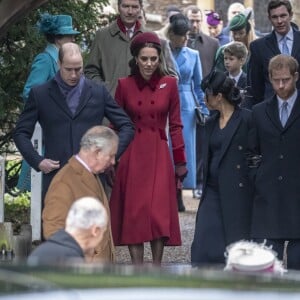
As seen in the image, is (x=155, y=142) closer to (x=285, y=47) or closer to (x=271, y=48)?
(x=271, y=48)

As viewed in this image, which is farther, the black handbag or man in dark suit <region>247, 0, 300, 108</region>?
the black handbag

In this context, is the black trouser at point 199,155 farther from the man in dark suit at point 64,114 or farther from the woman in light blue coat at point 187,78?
the man in dark suit at point 64,114

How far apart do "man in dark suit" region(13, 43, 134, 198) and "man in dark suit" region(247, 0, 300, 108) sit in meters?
1.60

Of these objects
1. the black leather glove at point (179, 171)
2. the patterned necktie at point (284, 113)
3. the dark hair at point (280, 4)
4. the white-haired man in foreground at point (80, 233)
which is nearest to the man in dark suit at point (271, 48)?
the dark hair at point (280, 4)

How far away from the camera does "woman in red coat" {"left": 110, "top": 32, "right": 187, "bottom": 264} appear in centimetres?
1174

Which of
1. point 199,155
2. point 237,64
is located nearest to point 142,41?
point 237,64

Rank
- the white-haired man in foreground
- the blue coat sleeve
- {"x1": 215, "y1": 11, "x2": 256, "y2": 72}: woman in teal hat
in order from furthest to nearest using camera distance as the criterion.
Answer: {"x1": 215, "y1": 11, "x2": 256, "y2": 72}: woman in teal hat → the blue coat sleeve → the white-haired man in foreground

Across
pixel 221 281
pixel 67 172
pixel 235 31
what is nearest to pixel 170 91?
pixel 67 172

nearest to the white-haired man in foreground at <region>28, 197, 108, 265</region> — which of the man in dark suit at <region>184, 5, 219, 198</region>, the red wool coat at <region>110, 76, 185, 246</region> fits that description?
the red wool coat at <region>110, 76, 185, 246</region>

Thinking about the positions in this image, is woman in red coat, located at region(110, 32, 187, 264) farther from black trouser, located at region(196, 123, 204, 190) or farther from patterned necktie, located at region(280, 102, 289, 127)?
black trouser, located at region(196, 123, 204, 190)

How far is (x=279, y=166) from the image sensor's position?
416 inches

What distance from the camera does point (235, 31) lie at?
1602cm

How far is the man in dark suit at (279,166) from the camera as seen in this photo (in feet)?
34.7

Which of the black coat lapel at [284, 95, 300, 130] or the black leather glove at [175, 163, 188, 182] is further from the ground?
the black coat lapel at [284, 95, 300, 130]
